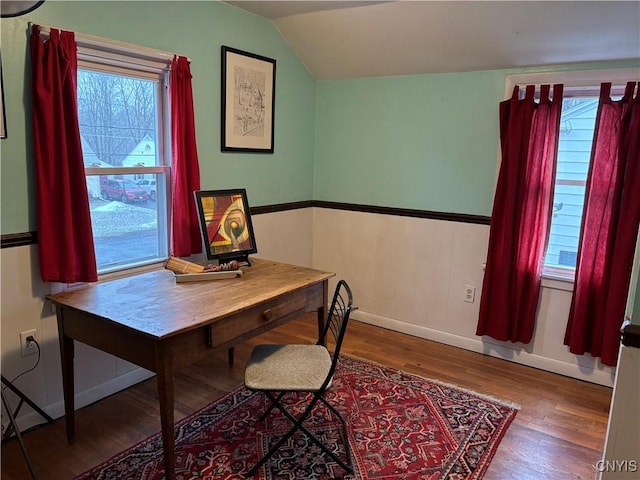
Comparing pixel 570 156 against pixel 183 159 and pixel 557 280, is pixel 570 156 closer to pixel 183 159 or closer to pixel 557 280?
pixel 557 280

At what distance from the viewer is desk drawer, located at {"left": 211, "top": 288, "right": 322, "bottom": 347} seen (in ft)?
6.39

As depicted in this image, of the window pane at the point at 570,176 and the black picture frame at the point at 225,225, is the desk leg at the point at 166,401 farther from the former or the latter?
the window pane at the point at 570,176

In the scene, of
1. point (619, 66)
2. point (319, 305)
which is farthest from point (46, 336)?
point (619, 66)

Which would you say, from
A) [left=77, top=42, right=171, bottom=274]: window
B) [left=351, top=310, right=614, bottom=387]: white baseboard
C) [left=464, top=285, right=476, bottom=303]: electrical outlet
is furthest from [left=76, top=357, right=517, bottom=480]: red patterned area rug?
[left=77, top=42, right=171, bottom=274]: window

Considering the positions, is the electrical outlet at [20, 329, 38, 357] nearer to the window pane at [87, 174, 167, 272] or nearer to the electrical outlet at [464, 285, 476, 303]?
the window pane at [87, 174, 167, 272]

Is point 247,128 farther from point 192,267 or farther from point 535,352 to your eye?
point 535,352

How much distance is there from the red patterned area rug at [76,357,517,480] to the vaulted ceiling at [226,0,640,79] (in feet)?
6.67

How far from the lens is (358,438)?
7.46ft

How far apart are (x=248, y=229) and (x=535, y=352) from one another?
2041 millimetres

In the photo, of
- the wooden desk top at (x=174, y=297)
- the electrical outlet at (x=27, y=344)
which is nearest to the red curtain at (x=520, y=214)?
the wooden desk top at (x=174, y=297)

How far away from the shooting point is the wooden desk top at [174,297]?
1818mm

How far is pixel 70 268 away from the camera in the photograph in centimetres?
223

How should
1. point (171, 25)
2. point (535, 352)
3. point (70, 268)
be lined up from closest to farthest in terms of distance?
point (70, 268), point (171, 25), point (535, 352)

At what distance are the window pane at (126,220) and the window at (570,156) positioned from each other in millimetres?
2312
